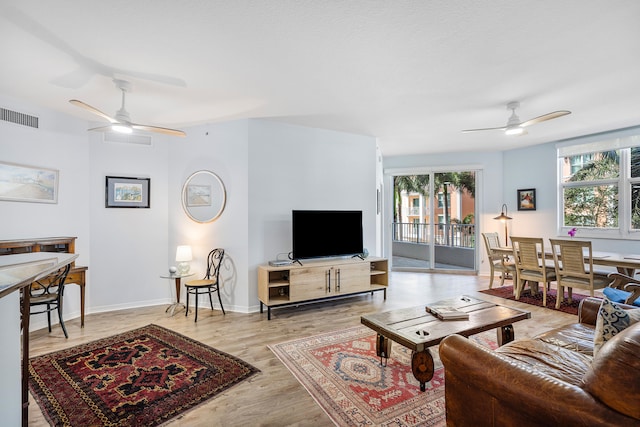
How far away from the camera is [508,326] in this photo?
278 centimetres

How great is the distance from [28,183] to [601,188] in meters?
8.39

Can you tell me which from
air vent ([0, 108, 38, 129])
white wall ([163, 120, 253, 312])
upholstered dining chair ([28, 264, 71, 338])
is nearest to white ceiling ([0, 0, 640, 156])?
air vent ([0, 108, 38, 129])

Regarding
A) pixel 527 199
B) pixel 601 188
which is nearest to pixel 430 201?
→ pixel 527 199

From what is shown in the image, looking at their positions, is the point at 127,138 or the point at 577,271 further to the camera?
the point at 127,138

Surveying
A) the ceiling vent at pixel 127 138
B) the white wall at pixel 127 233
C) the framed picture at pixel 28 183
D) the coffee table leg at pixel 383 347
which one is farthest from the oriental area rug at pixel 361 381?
the ceiling vent at pixel 127 138

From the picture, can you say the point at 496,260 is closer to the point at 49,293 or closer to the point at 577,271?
the point at 577,271

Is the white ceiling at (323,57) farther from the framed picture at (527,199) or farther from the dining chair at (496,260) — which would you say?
the dining chair at (496,260)

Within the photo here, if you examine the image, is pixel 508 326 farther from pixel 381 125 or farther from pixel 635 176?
pixel 635 176

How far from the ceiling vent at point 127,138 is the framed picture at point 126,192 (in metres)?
0.52

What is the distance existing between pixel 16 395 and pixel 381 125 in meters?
4.49

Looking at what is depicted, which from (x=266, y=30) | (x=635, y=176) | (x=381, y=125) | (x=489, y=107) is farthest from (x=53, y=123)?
(x=635, y=176)

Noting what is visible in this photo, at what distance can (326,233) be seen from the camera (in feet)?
14.4

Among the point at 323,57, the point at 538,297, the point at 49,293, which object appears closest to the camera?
the point at 323,57

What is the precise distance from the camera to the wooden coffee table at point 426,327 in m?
2.21
